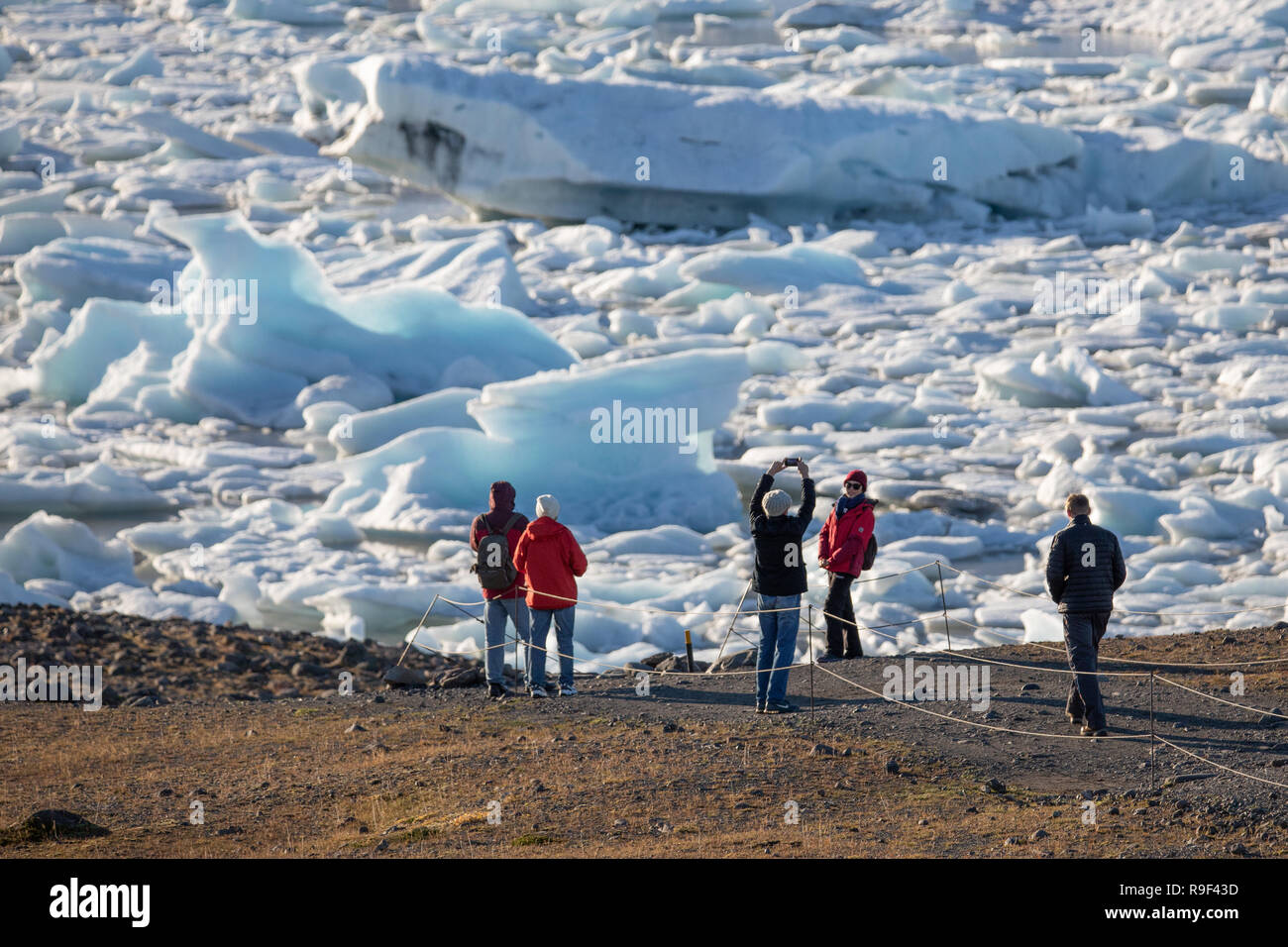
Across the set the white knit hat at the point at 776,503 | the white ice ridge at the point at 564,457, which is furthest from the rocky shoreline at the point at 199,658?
the white ice ridge at the point at 564,457

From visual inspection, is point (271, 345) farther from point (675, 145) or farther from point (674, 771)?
point (674, 771)

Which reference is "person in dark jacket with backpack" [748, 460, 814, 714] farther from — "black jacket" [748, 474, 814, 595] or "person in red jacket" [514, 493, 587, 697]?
"person in red jacket" [514, 493, 587, 697]

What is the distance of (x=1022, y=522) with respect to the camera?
51.0 feet

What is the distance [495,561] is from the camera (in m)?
8.59

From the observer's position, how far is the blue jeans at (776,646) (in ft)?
25.6

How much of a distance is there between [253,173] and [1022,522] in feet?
81.6

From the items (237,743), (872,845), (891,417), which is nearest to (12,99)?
(891,417)

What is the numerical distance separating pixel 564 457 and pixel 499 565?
819 centimetres

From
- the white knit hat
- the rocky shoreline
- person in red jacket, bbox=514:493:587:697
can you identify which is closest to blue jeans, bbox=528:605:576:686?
person in red jacket, bbox=514:493:587:697

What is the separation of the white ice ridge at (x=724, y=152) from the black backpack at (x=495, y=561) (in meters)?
20.9

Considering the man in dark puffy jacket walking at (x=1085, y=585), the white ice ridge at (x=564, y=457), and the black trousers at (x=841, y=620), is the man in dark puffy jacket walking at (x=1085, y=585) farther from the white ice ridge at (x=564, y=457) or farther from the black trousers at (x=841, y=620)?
the white ice ridge at (x=564, y=457)

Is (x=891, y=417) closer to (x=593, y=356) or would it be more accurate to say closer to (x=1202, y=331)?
(x=593, y=356)

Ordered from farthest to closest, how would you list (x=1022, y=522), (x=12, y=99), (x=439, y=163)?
(x=12, y=99), (x=439, y=163), (x=1022, y=522)

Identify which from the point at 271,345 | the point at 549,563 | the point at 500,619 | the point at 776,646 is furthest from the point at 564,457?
the point at 776,646
